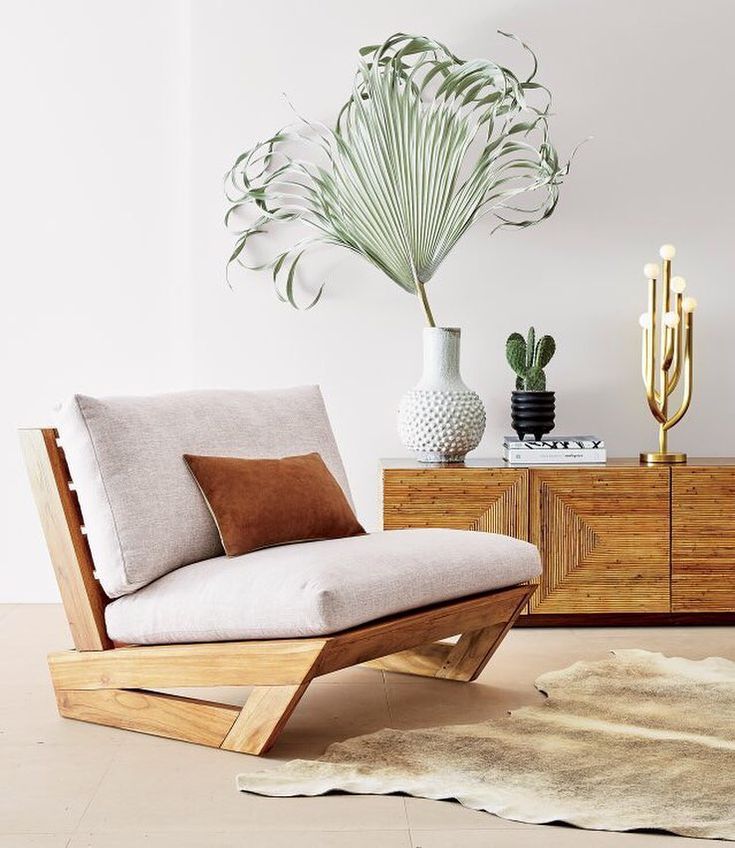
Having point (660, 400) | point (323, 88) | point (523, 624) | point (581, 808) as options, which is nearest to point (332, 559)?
point (581, 808)

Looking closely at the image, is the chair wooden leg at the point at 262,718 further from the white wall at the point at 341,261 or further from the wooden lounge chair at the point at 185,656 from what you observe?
the white wall at the point at 341,261

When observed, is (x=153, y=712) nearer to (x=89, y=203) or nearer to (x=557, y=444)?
(x=557, y=444)

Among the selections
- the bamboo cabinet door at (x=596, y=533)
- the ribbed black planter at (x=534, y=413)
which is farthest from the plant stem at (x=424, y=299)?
the bamboo cabinet door at (x=596, y=533)

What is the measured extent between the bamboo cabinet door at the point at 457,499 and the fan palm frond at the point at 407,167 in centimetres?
59

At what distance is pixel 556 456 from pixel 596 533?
0.29 metres

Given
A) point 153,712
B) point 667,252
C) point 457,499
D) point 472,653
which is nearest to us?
point 153,712

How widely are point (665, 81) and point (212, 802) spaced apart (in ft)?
10.6

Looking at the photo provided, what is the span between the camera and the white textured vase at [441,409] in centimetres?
402

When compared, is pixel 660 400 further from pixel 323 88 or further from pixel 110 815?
pixel 110 815

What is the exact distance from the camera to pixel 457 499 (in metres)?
3.91

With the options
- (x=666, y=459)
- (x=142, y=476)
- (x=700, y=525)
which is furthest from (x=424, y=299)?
(x=142, y=476)

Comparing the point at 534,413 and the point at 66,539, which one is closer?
the point at 66,539

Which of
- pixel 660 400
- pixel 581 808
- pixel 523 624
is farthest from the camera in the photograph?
pixel 660 400

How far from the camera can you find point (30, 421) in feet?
14.7
